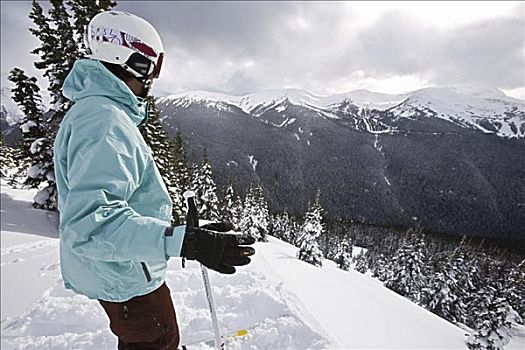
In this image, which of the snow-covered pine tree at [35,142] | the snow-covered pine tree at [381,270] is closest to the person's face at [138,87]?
the snow-covered pine tree at [35,142]

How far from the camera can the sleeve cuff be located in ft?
4.50

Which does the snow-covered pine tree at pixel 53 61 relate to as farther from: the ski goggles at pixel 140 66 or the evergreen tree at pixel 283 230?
the evergreen tree at pixel 283 230

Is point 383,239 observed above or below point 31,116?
below

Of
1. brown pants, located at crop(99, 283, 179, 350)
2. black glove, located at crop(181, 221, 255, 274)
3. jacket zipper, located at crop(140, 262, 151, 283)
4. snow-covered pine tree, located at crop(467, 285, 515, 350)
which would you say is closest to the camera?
black glove, located at crop(181, 221, 255, 274)

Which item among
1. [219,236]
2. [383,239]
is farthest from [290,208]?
[219,236]

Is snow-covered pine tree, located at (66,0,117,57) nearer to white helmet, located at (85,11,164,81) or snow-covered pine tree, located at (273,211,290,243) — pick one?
white helmet, located at (85,11,164,81)

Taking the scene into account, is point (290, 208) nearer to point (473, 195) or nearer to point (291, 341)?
point (473, 195)

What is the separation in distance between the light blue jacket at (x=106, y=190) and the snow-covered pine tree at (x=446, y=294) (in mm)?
48931

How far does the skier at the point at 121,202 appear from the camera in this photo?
1.30 meters

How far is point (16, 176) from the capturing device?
28703 mm

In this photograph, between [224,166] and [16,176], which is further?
[224,166]

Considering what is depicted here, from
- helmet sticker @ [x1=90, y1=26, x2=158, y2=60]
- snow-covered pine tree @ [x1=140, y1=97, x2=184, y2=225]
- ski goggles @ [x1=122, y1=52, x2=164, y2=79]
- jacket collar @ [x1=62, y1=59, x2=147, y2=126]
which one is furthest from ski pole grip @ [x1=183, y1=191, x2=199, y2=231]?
snow-covered pine tree @ [x1=140, y1=97, x2=184, y2=225]

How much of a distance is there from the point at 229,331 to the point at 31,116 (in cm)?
1798

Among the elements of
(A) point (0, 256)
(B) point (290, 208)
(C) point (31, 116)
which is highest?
(C) point (31, 116)
